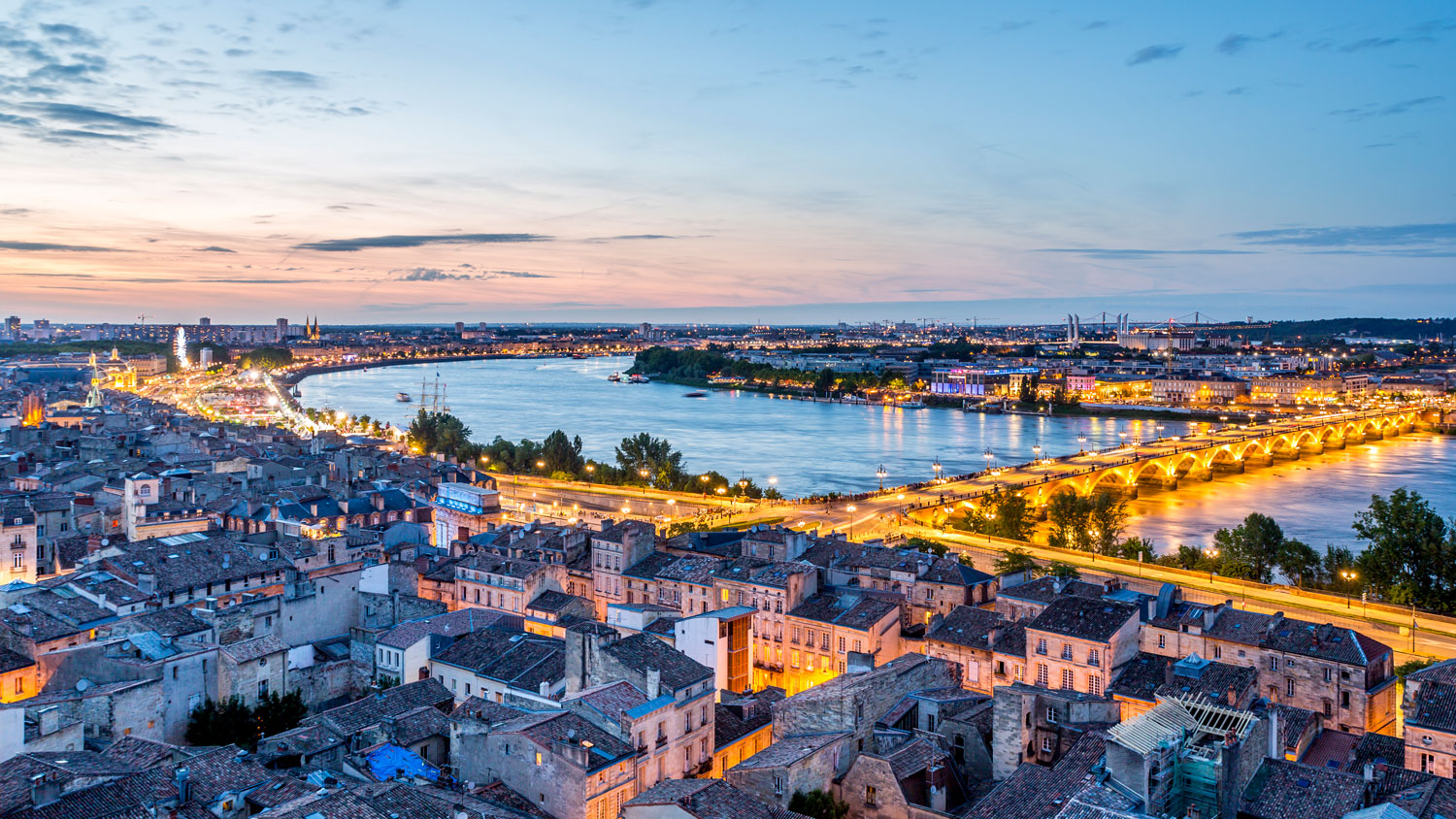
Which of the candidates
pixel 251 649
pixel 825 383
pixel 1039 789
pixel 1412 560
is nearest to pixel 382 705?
pixel 251 649

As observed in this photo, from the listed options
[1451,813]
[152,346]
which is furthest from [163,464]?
[152,346]

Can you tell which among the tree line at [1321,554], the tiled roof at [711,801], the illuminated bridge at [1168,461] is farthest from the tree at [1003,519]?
the tiled roof at [711,801]

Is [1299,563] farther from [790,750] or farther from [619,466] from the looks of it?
[619,466]

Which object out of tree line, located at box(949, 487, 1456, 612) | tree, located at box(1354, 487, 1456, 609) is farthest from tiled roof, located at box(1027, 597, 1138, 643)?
tree, located at box(1354, 487, 1456, 609)

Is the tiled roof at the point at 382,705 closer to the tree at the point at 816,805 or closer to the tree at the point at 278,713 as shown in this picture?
the tree at the point at 278,713

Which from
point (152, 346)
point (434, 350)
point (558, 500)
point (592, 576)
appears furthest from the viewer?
point (434, 350)

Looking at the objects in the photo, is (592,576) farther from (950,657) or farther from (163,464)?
(163,464)
